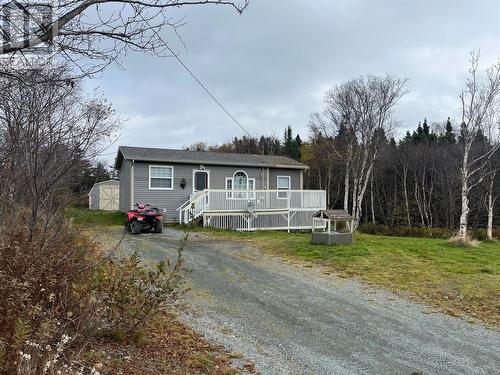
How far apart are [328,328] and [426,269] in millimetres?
4855

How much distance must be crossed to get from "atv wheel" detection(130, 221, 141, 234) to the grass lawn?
429cm

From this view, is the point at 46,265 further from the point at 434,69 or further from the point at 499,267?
the point at 434,69

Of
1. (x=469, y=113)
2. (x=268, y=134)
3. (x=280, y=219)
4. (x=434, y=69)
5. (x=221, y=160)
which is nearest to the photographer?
(x=469, y=113)

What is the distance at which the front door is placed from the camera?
1972 centimetres

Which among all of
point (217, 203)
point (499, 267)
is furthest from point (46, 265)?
point (217, 203)

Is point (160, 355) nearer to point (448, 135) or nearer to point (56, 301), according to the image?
point (56, 301)

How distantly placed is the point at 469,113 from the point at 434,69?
3.52 meters

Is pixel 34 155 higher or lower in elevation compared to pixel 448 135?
lower

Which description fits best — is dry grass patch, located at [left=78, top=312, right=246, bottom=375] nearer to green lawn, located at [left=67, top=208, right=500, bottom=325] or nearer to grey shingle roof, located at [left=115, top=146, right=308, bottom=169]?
green lawn, located at [left=67, top=208, right=500, bottom=325]

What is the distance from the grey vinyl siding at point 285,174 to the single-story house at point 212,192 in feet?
1.96

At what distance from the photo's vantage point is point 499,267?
349 inches

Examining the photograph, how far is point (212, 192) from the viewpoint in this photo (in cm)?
1705

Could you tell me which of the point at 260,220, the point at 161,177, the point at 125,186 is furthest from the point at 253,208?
the point at 125,186

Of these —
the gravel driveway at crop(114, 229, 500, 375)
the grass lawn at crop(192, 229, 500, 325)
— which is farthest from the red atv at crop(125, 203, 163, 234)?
the gravel driveway at crop(114, 229, 500, 375)
